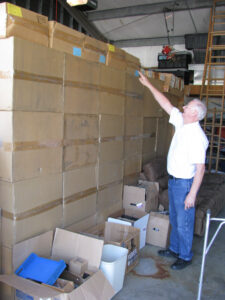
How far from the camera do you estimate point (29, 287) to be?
1.75m

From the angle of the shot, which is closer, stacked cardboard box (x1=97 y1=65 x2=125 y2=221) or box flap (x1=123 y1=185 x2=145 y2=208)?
stacked cardboard box (x1=97 y1=65 x2=125 y2=221)

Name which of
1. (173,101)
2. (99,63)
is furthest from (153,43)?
(99,63)

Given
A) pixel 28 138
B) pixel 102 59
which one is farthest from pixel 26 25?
pixel 102 59

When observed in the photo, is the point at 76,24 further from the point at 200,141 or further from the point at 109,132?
the point at 200,141

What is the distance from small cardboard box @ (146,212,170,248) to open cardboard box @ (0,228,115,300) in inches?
43.1

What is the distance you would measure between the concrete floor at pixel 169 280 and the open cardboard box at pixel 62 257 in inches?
14.5

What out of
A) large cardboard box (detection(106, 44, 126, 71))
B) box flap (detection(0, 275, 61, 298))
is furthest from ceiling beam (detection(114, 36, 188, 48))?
box flap (detection(0, 275, 61, 298))

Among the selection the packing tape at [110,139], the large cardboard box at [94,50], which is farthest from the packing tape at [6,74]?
the packing tape at [110,139]

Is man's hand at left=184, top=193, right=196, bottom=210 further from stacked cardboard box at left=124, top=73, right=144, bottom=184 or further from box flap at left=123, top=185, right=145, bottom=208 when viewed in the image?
stacked cardboard box at left=124, top=73, right=144, bottom=184

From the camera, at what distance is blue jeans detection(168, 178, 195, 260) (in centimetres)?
258

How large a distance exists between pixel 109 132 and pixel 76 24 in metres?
5.30

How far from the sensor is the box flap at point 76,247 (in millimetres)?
2116

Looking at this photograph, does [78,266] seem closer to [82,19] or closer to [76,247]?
[76,247]

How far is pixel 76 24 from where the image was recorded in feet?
24.0
